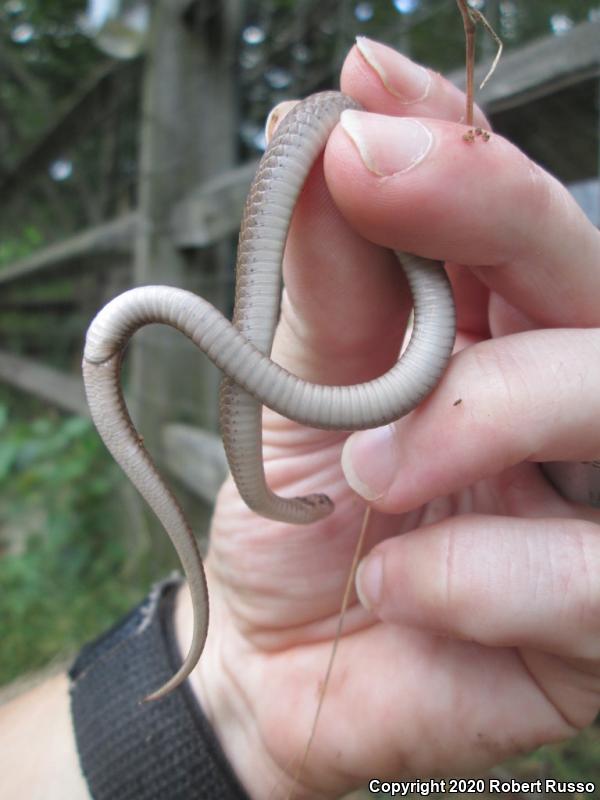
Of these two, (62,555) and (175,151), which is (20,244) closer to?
(62,555)

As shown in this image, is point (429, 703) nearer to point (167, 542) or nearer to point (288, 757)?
point (288, 757)

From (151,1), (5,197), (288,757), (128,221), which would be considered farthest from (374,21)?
(5,197)

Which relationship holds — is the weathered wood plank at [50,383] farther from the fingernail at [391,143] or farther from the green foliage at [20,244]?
the fingernail at [391,143]

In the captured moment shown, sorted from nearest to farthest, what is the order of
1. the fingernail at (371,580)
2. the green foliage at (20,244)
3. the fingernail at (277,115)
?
1. the fingernail at (277,115)
2. the fingernail at (371,580)
3. the green foliage at (20,244)

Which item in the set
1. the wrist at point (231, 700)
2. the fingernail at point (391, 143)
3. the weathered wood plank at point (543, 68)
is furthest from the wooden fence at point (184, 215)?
the fingernail at point (391, 143)

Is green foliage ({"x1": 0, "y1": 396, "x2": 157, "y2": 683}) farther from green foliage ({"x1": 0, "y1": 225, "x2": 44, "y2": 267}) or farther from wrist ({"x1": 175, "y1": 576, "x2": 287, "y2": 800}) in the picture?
green foliage ({"x1": 0, "y1": 225, "x2": 44, "y2": 267})

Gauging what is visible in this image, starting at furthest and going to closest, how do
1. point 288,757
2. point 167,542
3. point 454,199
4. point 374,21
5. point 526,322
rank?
point 167,542
point 374,21
point 288,757
point 526,322
point 454,199
